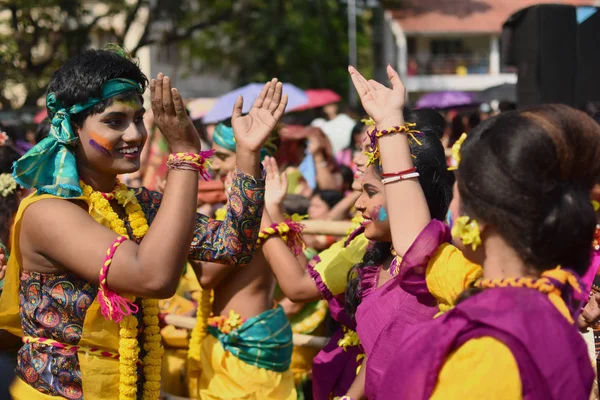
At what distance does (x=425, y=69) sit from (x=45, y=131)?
37.8 metres

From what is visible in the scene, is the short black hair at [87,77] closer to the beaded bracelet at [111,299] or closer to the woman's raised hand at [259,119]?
the woman's raised hand at [259,119]

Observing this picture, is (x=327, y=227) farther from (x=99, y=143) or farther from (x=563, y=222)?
(x=563, y=222)

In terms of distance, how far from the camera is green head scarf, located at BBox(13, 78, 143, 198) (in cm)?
284

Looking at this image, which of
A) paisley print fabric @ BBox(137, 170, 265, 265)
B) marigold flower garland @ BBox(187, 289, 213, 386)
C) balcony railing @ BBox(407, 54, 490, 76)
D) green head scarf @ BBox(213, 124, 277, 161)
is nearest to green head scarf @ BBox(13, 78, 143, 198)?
paisley print fabric @ BBox(137, 170, 265, 265)

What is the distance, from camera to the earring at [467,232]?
6.89 feet

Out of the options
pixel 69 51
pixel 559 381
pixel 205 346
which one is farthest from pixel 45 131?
pixel 69 51

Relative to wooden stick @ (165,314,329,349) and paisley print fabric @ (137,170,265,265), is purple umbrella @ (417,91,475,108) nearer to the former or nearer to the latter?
wooden stick @ (165,314,329,349)

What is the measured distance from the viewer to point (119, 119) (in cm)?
294

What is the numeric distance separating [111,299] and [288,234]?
1.28 metres

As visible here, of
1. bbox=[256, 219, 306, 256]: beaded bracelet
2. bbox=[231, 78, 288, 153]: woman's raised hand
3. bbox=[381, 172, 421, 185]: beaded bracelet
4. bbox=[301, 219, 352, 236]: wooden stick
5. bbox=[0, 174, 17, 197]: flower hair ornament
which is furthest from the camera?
bbox=[301, 219, 352, 236]: wooden stick

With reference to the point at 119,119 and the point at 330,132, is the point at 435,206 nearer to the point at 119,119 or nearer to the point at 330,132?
the point at 119,119

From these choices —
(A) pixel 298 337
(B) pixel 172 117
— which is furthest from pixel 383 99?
(A) pixel 298 337

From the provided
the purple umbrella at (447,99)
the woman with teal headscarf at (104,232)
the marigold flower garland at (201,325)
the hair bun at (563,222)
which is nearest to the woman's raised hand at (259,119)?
the woman with teal headscarf at (104,232)

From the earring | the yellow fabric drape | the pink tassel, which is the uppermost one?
the earring
